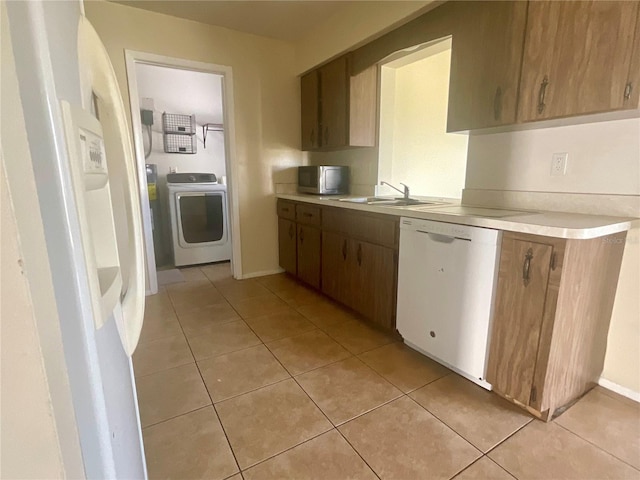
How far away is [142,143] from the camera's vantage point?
2832mm

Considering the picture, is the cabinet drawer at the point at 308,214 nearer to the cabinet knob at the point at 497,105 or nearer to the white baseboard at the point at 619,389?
the cabinet knob at the point at 497,105

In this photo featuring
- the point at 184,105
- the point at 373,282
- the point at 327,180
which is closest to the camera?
the point at 373,282

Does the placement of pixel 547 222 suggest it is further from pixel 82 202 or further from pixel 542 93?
pixel 82 202

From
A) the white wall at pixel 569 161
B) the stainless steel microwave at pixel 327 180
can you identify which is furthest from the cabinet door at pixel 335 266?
A: the white wall at pixel 569 161

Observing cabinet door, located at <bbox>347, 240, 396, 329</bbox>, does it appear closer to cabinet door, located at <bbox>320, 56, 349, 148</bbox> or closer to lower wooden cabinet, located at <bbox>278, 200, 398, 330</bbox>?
lower wooden cabinet, located at <bbox>278, 200, 398, 330</bbox>

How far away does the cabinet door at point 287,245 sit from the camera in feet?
10.6

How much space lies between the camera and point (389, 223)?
2.01 metres

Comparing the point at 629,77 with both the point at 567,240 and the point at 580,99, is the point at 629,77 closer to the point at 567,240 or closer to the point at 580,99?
the point at 580,99

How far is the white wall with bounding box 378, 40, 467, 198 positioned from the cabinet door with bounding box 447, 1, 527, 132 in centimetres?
66

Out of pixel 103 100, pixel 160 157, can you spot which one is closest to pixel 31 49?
pixel 103 100

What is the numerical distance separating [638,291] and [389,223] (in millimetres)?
1235

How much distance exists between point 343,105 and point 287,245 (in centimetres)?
147

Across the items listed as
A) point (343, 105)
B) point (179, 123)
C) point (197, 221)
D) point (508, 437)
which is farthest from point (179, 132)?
point (508, 437)

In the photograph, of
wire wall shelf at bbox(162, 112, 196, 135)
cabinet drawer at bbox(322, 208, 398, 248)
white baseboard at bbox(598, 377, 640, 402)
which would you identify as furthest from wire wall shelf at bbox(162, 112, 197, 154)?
white baseboard at bbox(598, 377, 640, 402)
